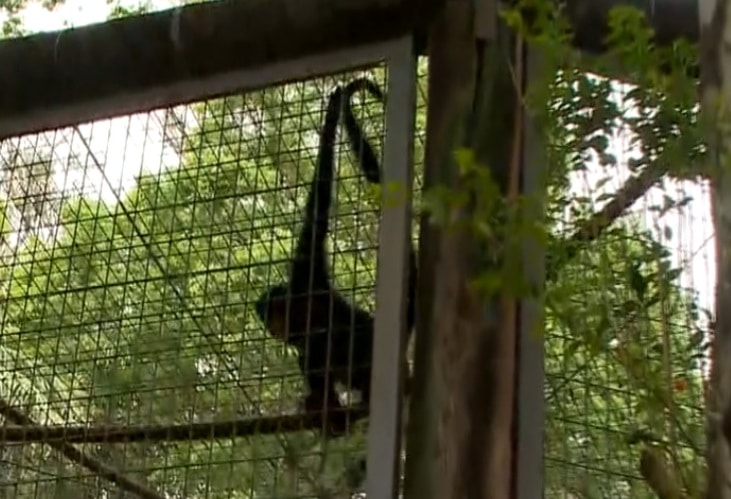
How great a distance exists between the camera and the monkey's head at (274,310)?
1.81 m

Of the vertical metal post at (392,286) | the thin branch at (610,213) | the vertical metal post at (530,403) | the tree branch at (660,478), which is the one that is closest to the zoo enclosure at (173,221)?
the vertical metal post at (392,286)

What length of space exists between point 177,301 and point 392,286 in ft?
1.39

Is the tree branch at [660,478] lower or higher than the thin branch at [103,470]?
lower

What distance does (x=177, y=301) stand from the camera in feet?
6.11

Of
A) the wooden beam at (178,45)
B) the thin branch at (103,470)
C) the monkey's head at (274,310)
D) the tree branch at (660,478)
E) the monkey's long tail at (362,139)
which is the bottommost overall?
the tree branch at (660,478)

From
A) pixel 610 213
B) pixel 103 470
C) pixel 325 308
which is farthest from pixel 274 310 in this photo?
pixel 610 213

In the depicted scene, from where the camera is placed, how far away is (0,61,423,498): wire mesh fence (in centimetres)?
175

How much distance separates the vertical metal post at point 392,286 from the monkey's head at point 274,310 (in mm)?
248

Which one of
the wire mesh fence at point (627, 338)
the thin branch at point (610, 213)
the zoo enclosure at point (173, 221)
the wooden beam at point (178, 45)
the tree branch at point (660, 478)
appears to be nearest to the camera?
the tree branch at point (660, 478)

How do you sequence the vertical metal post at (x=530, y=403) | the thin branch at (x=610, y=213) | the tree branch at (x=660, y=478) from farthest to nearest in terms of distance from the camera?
1. the vertical metal post at (x=530, y=403)
2. the thin branch at (x=610, y=213)
3. the tree branch at (x=660, y=478)

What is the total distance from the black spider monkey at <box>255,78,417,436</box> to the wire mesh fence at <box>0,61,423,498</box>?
0.02 metres

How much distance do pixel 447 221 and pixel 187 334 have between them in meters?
0.85

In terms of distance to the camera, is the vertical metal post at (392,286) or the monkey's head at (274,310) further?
the monkey's head at (274,310)

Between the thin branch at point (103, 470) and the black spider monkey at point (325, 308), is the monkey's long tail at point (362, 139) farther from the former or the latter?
the thin branch at point (103, 470)
